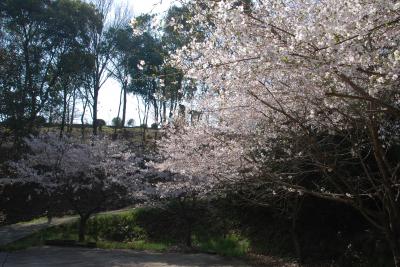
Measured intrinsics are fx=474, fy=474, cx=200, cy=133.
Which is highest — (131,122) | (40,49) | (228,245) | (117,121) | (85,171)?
(40,49)

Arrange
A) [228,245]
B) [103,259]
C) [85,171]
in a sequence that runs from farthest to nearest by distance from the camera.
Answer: [85,171], [228,245], [103,259]

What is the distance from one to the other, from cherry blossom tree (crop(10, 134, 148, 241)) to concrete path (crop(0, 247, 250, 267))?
88.6 inches

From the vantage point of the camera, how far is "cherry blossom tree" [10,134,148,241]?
1648 cm

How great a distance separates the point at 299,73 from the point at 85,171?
43.1 feet

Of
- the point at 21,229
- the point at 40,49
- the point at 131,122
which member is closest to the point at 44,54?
the point at 40,49

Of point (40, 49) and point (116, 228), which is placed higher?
point (40, 49)

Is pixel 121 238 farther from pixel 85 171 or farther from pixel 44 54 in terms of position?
pixel 44 54

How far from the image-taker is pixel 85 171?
54.8ft

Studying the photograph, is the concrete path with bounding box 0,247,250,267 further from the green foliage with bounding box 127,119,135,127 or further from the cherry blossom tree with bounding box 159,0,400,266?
the green foliage with bounding box 127,119,135,127

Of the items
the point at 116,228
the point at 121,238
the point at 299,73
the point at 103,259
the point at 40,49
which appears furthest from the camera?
the point at 40,49

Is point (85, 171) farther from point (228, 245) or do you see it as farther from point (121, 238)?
point (228, 245)

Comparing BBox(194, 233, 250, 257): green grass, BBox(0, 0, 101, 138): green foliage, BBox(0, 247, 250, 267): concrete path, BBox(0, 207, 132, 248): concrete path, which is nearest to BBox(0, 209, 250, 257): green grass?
BBox(194, 233, 250, 257): green grass

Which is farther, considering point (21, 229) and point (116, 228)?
point (21, 229)

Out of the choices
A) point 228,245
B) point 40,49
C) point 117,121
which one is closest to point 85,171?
point 228,245
